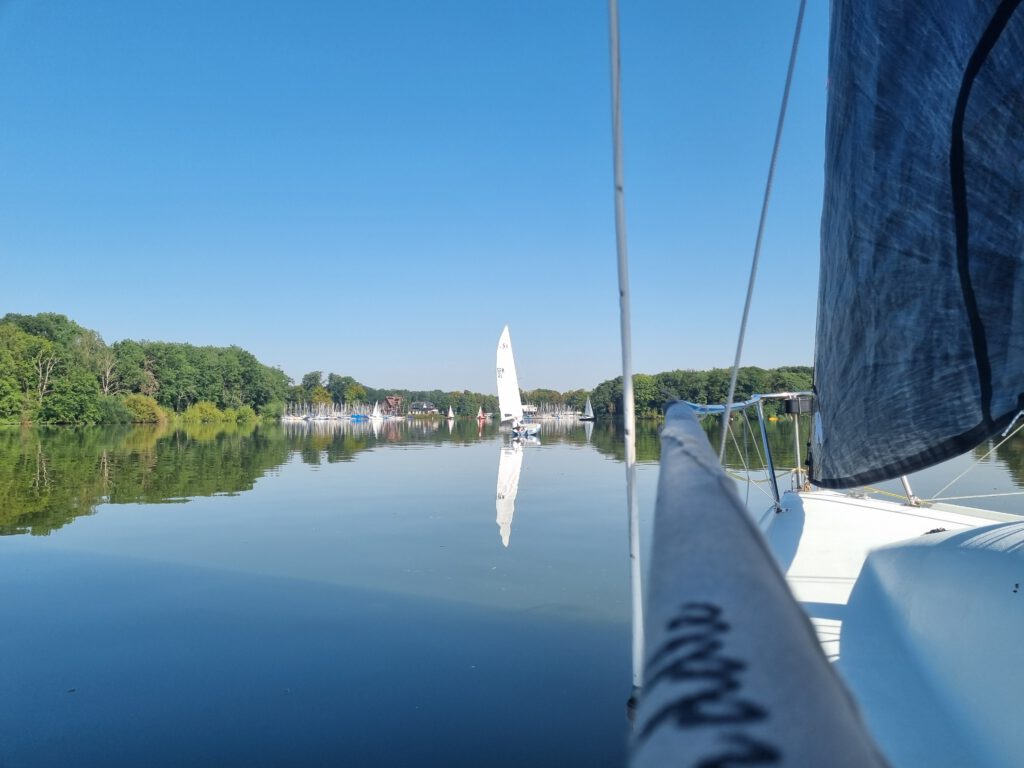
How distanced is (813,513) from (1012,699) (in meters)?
3.54

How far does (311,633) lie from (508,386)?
31.6 meters

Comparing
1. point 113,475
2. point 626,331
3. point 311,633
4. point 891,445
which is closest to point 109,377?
point 113,475

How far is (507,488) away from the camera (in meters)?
14.1

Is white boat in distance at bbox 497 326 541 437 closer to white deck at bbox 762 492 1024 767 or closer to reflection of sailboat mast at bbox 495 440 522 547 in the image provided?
reflection of sailboat mast at bbox 495 440 522 547

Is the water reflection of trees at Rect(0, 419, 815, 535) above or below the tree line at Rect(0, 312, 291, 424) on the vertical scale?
below

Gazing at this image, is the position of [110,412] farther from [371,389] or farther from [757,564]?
[371,389]

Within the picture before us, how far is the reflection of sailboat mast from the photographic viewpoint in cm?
966

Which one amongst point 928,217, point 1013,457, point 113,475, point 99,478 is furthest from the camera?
point 1013,457

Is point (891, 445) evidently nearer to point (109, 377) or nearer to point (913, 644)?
point (913, 644)

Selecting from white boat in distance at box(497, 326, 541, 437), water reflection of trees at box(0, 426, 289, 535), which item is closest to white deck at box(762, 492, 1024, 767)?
water reflection of trees at box(0, 426, 289, 535)

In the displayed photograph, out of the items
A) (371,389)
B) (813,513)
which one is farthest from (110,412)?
(371,389)

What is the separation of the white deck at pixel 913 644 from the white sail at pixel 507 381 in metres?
32.2

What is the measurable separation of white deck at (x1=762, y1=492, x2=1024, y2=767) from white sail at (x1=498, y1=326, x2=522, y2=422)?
32.2m

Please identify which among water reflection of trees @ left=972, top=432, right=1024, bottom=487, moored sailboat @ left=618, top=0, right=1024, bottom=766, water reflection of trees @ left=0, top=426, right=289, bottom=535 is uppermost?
moored sailboat @ left=618, top=0, right=1024, bottom=766
